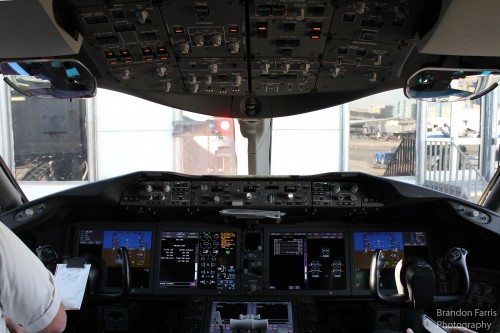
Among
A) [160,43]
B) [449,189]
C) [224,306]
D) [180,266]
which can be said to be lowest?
[224,306]

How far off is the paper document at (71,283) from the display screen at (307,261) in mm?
1092

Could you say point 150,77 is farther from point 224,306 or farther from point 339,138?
point 339,138

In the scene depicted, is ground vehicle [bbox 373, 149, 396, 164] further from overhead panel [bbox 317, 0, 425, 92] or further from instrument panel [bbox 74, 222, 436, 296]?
overhead panel [bbox 317, 0, 425, 92]

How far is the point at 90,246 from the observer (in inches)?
101

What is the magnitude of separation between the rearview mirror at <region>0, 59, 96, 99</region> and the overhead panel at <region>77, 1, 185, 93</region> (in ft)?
0.40

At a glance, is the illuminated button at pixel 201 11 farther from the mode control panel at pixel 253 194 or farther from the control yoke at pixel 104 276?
the control yoke at pixel 104 276

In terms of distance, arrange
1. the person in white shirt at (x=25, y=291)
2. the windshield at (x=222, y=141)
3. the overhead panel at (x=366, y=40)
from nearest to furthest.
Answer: the person in white shirt at (x=25, y=291) → the overhead panel at (x=366, y=40) → the windshield at (x=222, y=141)

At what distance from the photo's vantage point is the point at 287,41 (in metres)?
1.86

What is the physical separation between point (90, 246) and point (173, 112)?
4.37ft

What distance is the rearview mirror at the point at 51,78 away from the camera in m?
2.05

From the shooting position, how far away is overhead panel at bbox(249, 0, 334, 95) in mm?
1600

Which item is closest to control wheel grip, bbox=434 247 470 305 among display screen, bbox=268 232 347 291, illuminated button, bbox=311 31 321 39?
display screen, bbox=268 232 347 291

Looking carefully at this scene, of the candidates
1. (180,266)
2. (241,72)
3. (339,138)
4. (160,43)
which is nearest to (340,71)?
(241,72)

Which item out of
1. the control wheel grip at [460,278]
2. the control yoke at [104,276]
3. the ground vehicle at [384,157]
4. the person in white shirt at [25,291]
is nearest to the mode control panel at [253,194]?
the control yoke at [104,276]
